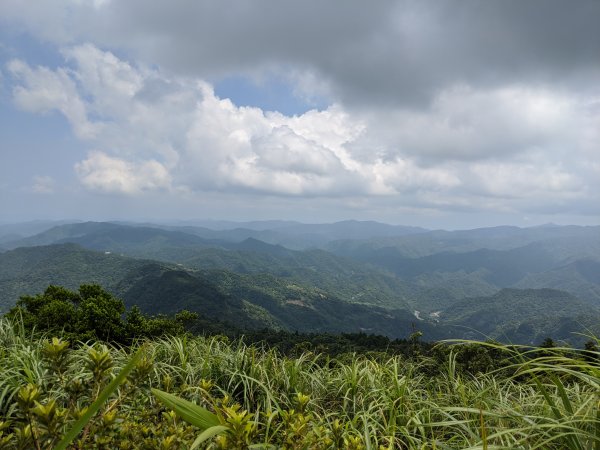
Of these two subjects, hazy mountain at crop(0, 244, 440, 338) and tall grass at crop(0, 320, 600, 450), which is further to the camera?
hazy mountain at crop(0, 244, 440, 338)

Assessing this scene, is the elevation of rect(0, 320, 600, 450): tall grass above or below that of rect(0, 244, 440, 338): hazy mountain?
above

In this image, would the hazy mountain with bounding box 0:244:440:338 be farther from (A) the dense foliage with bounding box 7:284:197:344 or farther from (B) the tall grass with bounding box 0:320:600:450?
(B) the tall grass with bounding box 0:320:600:450

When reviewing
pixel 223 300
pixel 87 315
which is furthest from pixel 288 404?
pixel 223 300

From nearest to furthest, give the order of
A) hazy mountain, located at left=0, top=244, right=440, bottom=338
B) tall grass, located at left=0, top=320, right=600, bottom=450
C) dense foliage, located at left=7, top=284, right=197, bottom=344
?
tall grass, located at left=0, top=320, right=600, bottom=450, dense foliage, located at left=7, top=284, right=197, bottom=344, hazy mountain, located at left=0, top=244, right=440, bottom=338

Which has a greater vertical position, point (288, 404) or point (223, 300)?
point (288, 404)

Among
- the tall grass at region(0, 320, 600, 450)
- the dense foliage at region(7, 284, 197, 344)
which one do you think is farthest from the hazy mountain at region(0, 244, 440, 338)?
the tall grass at region(0, 320, 600, 450)

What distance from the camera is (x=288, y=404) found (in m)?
4.55

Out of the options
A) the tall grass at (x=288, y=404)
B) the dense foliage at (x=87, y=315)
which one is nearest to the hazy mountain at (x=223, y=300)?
the dense foliage at (x=87, y=315)

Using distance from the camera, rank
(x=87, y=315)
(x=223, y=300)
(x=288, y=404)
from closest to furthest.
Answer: (x=288, y=404) → (x=87, y=315) → (x=223, y=300)

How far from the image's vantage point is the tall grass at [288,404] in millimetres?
2098

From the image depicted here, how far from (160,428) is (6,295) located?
21635 cm

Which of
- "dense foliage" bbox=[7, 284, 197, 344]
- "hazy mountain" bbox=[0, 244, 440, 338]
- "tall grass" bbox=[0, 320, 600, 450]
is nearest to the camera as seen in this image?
"tall grass" bbox=[0, 320, 600, 450]

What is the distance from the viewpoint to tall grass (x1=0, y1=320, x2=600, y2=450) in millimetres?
2098

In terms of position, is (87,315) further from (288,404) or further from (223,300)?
(223,300)
